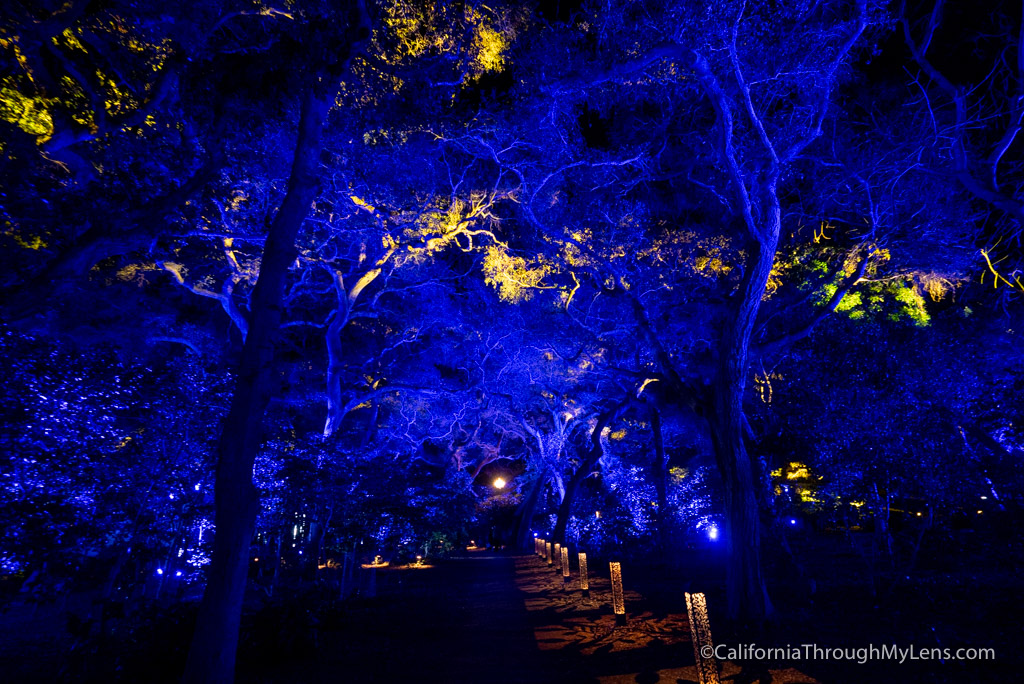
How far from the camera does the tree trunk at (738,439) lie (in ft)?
26.9

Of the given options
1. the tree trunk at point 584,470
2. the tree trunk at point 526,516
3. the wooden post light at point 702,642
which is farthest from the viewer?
the tree trunk at point 526,516

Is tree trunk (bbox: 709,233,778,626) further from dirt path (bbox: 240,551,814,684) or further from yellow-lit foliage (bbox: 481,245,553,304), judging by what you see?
yellow-lit foliage (bbox: 481,245,553,304)

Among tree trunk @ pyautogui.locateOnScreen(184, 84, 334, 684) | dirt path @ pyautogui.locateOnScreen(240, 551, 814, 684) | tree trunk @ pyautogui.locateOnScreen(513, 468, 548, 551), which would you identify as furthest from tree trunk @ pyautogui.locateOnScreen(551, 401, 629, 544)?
tree trunk @ pyautogui.locateOnScreen(184, 84, 334, 684)

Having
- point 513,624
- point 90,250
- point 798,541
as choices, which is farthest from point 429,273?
point 798,541

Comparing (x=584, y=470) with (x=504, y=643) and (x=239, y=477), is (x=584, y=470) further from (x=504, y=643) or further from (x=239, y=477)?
(x=239, y=477)

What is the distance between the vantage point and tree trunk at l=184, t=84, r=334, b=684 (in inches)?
192

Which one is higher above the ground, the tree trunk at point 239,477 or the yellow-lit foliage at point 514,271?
the yellow-lit foliage at point 514,271

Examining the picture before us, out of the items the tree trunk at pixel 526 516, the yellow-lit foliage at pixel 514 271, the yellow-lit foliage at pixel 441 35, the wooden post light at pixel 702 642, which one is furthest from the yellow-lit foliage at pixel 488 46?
the tree trunk at pixel 526 516

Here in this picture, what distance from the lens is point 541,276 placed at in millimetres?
15438

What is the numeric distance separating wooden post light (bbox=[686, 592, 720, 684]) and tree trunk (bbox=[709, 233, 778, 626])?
3662mm

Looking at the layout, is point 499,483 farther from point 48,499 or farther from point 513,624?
point 48,499

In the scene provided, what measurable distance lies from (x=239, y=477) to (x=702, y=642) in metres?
5.04

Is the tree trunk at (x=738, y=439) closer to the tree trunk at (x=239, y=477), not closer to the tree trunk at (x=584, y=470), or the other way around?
the tree trunk at (x=239, y=477)

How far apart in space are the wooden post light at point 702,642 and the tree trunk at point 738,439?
3.66 metres
